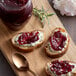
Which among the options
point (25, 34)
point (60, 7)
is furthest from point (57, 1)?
point (25, 34)

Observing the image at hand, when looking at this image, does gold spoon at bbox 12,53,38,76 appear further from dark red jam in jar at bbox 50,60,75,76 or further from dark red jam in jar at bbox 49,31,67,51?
dark red jam in jar at bbox 49,31,67,51

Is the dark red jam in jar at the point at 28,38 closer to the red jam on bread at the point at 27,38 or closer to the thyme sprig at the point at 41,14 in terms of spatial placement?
the red jam on bread at the point at 27,38

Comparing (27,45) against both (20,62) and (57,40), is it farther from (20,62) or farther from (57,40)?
(57,40)

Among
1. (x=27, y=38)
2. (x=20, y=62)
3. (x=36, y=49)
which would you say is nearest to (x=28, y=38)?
(x=27, y=38)

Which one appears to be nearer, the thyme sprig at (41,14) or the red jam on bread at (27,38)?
the red jam on bread at (27,38)

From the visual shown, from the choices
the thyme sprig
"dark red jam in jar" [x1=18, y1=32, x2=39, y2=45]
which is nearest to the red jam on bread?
"dark red jam in jar" [x1=18, y1=32, x2=39, y2=45]

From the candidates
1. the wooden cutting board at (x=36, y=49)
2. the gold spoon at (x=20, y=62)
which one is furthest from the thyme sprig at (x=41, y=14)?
the gold spoon at (x=20, y=62)
